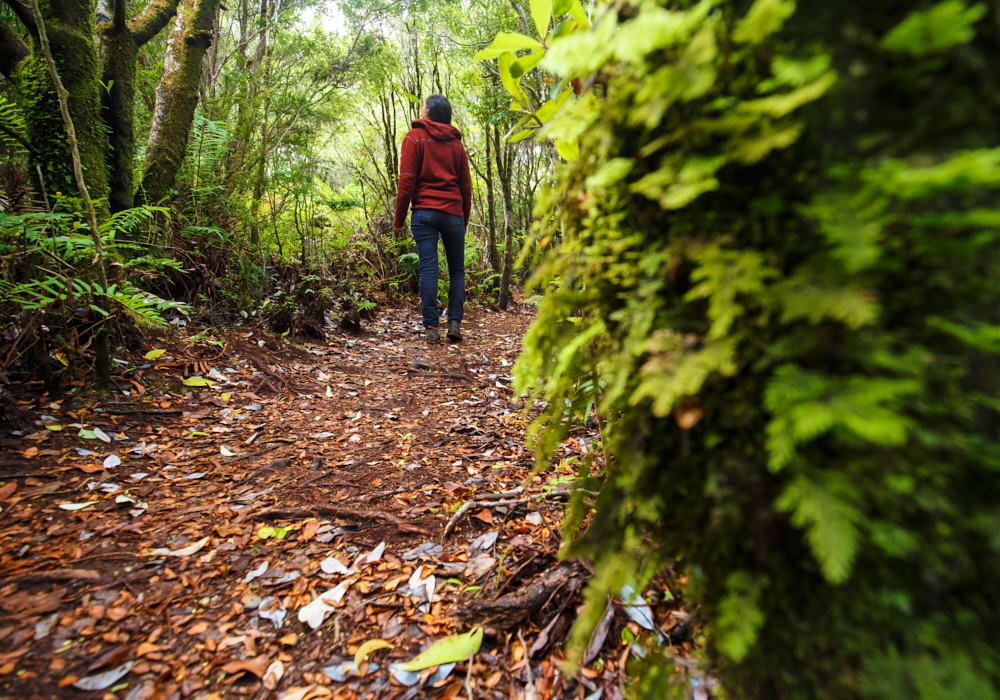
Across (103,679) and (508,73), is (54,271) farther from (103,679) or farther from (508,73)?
(508,73)

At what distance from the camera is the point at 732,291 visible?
648 mm

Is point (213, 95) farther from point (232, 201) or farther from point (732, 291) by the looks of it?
point (732, 291)

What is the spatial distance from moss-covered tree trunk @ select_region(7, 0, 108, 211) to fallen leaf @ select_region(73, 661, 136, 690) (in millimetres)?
3068

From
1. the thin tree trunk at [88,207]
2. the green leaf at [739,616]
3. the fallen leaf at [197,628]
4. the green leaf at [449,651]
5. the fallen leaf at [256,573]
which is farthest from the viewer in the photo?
the thin tree trunk at [88,207]

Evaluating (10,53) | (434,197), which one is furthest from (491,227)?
(10,53)

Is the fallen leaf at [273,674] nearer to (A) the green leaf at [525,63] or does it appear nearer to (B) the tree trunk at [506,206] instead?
(A) the green leaf at [525,63]

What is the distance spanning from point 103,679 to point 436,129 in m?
5.23

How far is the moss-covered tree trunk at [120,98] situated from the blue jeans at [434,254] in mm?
2606

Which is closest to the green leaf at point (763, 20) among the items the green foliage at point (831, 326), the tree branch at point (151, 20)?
the green foliage at point (831, 326)

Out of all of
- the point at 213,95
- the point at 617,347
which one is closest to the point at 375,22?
the point at 213,95

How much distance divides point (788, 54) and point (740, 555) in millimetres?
781

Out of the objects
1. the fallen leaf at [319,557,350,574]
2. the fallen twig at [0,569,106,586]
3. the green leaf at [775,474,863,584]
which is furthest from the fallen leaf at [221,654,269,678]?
the green leaf at [775,474,863,584]

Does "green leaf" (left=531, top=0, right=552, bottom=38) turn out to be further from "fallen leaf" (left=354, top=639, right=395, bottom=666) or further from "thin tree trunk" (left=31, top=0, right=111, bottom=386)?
"thin tree trunk" (left=31, top=0, right=111, bottom=386)

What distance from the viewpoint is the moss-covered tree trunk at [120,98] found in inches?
140
